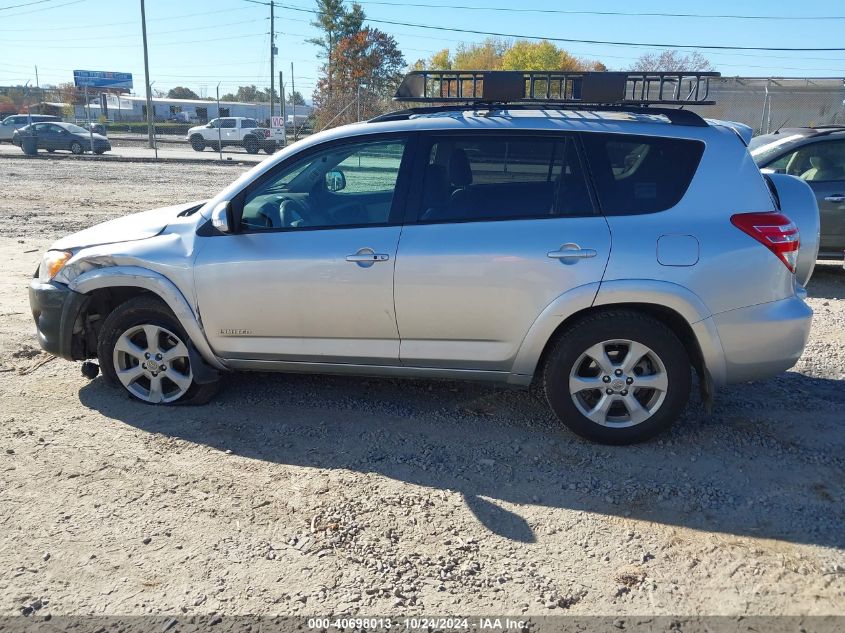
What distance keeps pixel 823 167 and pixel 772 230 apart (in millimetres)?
5142

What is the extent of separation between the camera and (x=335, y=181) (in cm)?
438

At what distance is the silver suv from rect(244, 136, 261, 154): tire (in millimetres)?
32928

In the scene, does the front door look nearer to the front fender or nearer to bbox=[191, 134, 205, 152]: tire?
the front fender

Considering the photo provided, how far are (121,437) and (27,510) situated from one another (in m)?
0.80

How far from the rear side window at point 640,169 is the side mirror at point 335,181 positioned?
4.90 ft

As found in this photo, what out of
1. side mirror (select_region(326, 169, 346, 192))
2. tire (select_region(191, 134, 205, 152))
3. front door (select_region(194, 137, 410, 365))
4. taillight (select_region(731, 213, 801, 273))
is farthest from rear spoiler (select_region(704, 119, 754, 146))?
tire (select_region(191, 134, 205, 152))

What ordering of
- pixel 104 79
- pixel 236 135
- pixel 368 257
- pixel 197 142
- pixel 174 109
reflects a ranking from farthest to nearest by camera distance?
pixel 174 109 → pixel 104 79 → pixel 197 142 → pixel 236 135 → pixel 368 257

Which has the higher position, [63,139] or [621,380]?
[63,139]

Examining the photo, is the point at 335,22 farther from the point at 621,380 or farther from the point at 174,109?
the point at 621,380

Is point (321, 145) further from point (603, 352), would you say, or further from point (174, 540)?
point (174, 540)

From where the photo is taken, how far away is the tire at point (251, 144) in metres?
35.7

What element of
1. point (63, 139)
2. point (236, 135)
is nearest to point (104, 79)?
point (236, 135)

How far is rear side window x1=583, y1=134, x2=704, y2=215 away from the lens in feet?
12.8

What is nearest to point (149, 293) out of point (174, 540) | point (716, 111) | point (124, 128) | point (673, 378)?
point (174, 540)
